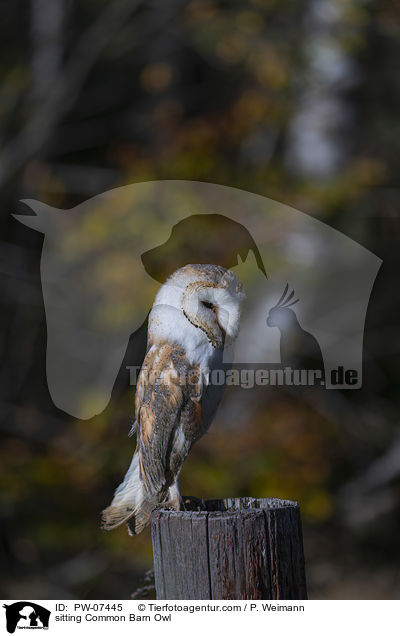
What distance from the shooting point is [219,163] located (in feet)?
14.9

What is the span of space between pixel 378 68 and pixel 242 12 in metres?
1.08

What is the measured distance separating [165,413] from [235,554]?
46cm

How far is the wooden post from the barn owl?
9.7 inches

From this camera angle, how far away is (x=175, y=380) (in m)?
1.89

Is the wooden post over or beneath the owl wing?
beneath

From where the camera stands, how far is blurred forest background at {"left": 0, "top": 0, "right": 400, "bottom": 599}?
4133 millimetres
